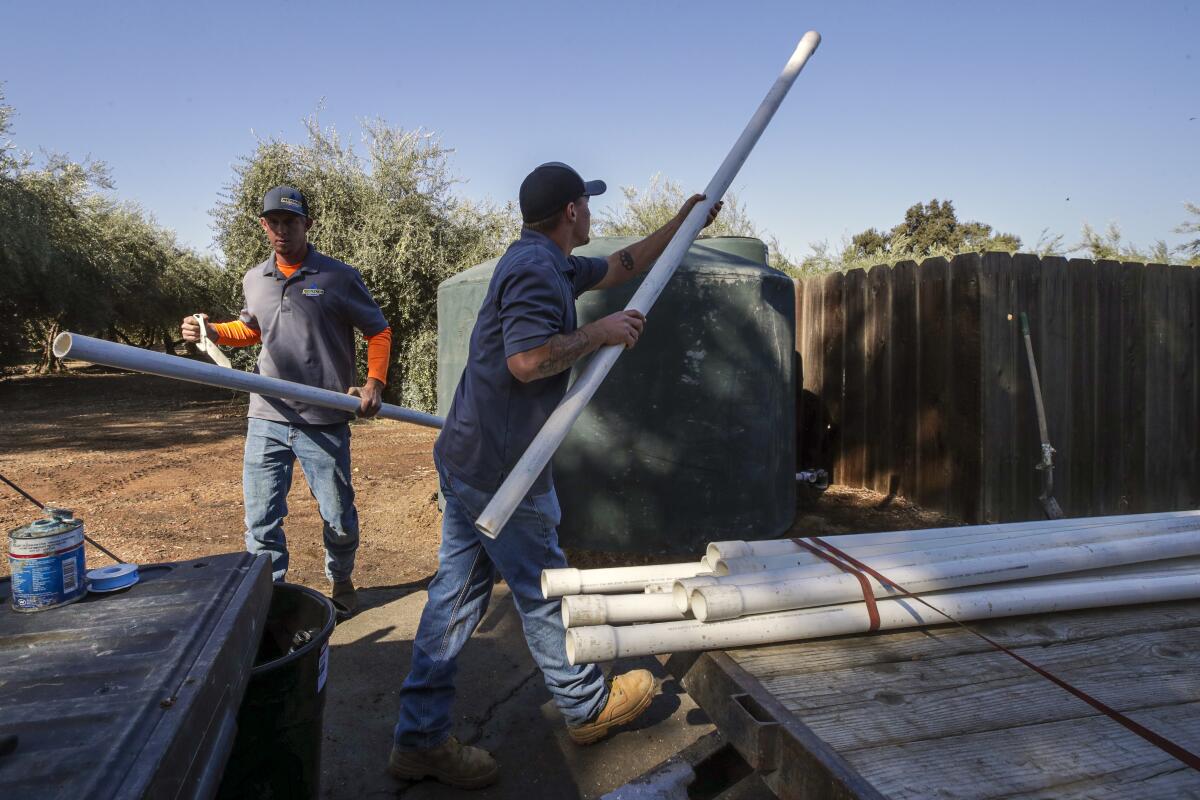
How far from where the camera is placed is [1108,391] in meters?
5.98

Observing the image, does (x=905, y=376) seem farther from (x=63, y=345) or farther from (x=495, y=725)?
(x=63, y=345)

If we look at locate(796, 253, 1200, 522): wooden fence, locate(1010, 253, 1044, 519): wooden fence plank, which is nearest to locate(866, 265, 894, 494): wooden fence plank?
locate(796, 253, 1200, 522): wooden fence

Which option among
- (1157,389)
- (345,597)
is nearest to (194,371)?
(345,597)

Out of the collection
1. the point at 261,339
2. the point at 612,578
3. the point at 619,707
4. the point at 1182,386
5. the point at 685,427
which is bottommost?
the point at 619,707

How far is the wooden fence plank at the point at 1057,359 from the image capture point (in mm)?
5594

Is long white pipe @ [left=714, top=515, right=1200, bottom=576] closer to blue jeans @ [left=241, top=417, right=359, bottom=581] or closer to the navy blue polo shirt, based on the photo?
the navy blue polo shirt

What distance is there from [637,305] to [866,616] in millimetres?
1107

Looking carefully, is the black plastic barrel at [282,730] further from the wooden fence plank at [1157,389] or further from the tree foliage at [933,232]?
the tree foliage at [933,232]

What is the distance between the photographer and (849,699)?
1.29 m

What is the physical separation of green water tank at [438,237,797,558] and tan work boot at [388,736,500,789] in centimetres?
195

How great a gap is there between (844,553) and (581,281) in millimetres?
1364

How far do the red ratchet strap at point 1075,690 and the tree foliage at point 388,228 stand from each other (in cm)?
1075

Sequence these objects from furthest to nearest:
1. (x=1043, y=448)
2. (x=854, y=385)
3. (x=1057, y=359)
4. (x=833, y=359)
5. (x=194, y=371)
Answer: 1. (x=833, y=359)
2. (x=854, y=385)
3. (x=1057, y=359)
4. (x=1043, y=448)
5. (x=194, y=371)

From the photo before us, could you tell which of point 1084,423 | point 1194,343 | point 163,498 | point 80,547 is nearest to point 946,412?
point 1084,423
